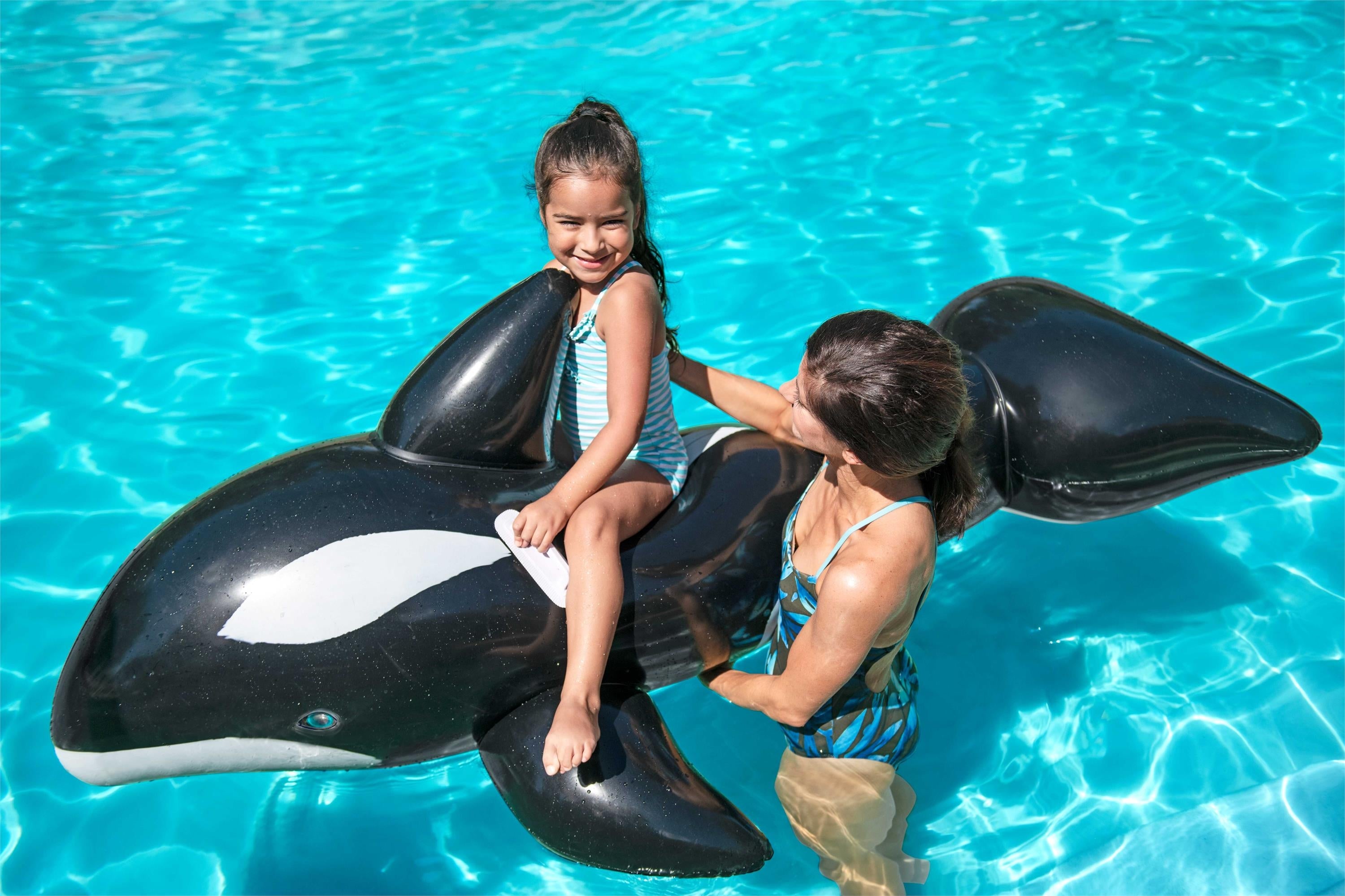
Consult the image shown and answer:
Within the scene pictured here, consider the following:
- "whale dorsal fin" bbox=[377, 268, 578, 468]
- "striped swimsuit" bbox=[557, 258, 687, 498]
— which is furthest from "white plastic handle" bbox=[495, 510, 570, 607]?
"striped swimsuit" bbox=[557, 258, 687, 498]

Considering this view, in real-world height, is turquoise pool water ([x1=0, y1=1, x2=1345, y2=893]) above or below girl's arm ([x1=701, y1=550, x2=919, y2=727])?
below

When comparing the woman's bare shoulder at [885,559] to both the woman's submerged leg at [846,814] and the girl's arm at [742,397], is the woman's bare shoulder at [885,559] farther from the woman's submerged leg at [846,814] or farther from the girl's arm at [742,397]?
the girl's arm at [742,397]

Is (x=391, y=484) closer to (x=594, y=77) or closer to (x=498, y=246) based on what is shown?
(x=498, y=246)

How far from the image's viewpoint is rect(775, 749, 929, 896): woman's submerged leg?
3020 millimetres

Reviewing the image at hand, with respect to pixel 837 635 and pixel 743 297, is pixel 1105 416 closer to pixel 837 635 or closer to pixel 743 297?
pixel 837 635

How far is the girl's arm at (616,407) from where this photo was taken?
279cm

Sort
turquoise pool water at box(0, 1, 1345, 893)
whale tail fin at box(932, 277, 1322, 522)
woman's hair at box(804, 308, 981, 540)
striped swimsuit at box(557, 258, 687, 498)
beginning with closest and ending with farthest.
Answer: woman's hair at box(804, 308, 981, 540), striped swimsuit at box(557, 258, 687, 498), whale tail fin at box(932, 277, 1322, 522), turquoise pool water at box(0, 1, 1345, 893)

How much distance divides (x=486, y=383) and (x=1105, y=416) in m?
1.90

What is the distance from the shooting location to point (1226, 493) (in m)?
4.92

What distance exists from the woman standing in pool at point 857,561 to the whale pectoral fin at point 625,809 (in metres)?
0.30

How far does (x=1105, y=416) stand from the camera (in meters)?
3.38

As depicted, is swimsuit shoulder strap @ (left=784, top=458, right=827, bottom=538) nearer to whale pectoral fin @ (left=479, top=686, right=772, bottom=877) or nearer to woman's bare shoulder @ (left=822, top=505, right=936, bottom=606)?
woman's bare shoulder @ (left=822, top=505, right=936, bottom=606)

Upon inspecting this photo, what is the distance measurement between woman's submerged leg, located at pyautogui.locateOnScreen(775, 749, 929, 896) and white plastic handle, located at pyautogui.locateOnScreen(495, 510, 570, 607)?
0.87 meters

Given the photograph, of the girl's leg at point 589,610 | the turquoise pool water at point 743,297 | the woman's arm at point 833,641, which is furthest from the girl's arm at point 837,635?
the turquoise pool water at point 743,297
